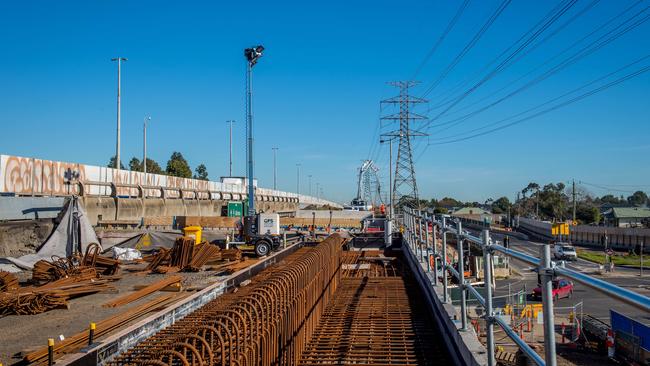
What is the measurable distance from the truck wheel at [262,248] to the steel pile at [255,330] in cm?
1233

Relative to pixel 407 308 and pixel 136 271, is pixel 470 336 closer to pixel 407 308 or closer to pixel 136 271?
pixel 407 308

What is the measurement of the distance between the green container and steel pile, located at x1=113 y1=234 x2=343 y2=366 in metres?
24.8

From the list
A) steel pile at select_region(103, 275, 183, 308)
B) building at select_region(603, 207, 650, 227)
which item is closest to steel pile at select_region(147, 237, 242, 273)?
steel pile at select_region(103, 275, 183, 308)

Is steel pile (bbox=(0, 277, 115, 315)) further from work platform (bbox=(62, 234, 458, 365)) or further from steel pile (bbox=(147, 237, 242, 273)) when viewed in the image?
work platform (bbox=(62, 234, 458, 365))

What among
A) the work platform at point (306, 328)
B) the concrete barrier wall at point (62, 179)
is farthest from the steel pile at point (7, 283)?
the concrete barrier wall at point (62, 179)

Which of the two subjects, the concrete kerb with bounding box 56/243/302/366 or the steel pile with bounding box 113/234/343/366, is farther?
the concrete kerb with bounding box 56/243/302/366

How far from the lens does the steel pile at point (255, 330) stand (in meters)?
3.21

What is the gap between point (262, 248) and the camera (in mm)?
20453

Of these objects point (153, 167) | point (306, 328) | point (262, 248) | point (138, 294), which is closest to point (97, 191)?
point (262, 248)

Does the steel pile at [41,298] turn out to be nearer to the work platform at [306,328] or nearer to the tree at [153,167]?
the work platform at [306,328]

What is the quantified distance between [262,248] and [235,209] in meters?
13.0

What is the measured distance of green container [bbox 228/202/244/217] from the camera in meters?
32.6

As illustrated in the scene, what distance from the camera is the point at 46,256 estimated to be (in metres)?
16.9

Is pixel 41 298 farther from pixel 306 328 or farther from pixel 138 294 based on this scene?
pixel 306 328
